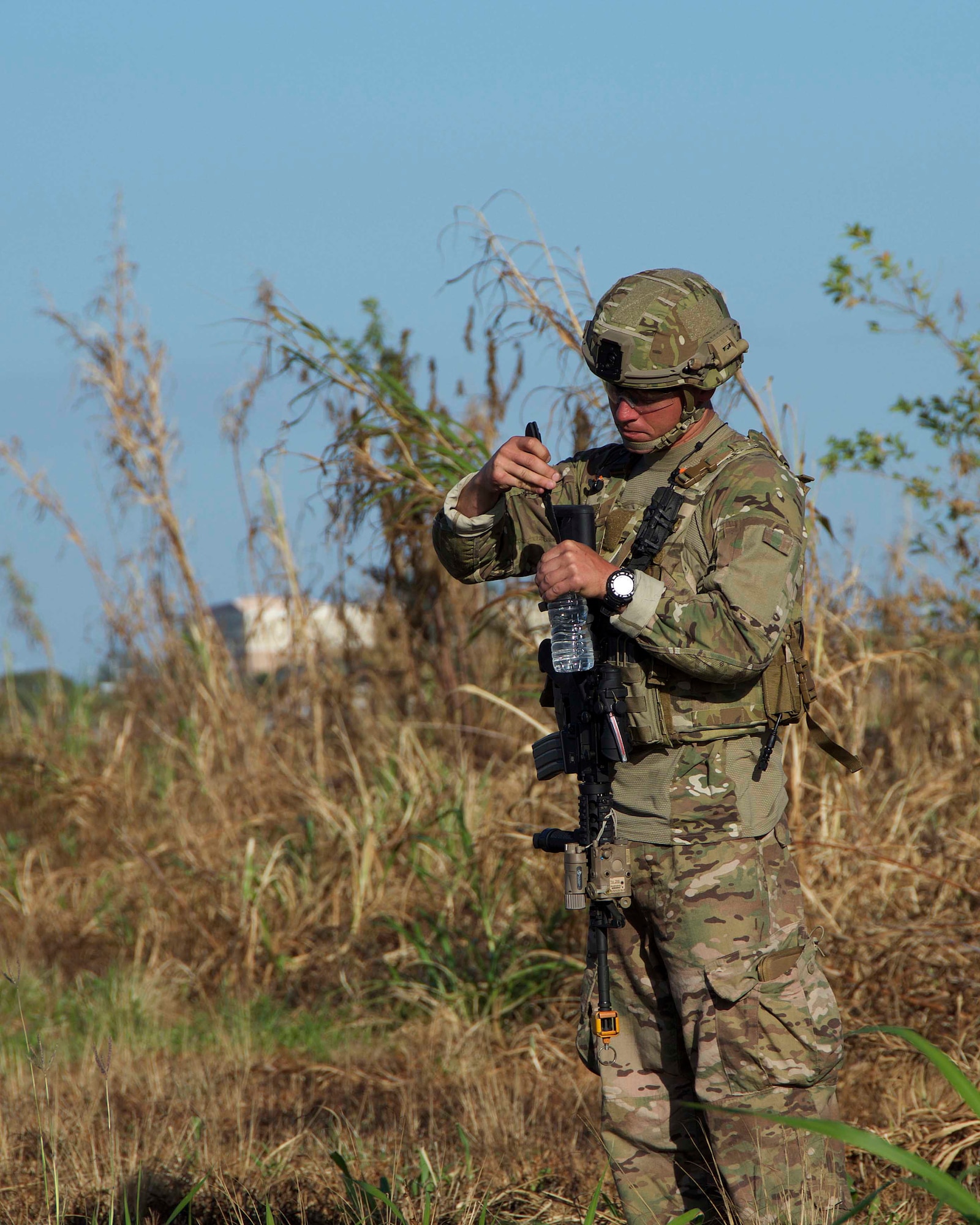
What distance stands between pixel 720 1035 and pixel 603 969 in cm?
27

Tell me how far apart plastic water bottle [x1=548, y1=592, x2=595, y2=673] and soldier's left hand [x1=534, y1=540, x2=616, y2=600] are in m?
0.05

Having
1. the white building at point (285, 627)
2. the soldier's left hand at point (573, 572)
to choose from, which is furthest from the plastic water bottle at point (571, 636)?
the white building at point (285, 627)

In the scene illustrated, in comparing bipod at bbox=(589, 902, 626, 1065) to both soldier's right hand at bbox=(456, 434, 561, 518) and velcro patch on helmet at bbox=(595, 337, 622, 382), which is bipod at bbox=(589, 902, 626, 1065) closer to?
soldier's right hand at bbox=(456, 434, 561, 518)

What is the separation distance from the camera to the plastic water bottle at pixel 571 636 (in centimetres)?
266

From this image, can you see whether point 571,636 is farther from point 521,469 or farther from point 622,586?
point 521,469

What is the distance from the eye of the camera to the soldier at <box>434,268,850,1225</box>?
2627mm

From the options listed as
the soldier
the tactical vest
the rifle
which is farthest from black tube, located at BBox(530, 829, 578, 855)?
the tactical vest

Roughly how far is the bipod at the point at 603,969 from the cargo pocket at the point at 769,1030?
0.22m

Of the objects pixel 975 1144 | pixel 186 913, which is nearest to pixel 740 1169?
pixel 975 1144

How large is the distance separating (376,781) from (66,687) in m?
3.37

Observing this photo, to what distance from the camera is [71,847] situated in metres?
6.95

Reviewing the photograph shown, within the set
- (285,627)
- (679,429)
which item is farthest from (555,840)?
(285,627)

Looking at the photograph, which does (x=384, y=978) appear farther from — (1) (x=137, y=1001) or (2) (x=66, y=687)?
(2) (x=66, y=687)

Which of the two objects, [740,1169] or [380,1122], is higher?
[740,1169]
